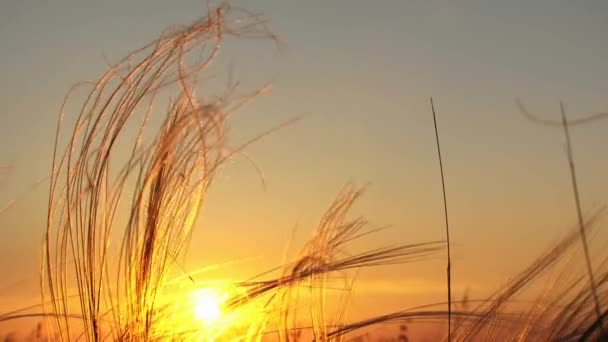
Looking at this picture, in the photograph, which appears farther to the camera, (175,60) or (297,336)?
(175,60)

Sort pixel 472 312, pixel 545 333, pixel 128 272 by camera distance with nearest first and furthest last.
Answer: pixel 545 333, pixel 472 312, pixel 128 272

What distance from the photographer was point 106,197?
305 centimetres

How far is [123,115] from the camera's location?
10.1 feet

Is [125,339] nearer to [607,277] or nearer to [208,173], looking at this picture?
[208,173]

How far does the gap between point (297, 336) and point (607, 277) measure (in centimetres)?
95

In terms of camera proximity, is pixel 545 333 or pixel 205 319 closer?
pixel 545 333

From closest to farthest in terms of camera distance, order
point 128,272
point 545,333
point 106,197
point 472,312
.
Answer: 1. point 545,333
2. point 472,312
3. point 128,272
4. point 106,197

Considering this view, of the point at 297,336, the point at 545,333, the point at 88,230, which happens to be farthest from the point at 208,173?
the point at 545,333

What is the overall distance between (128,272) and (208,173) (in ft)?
1.60

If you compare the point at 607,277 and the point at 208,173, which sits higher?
the point at 208,173

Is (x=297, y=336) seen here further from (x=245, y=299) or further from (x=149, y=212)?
(x=149, y=212)

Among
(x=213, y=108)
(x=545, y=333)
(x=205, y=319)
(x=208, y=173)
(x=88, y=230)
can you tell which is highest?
(x=213, y=108)

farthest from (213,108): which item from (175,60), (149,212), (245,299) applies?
(245,299)

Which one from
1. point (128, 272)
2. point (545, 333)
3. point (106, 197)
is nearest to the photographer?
point (545, 333)
